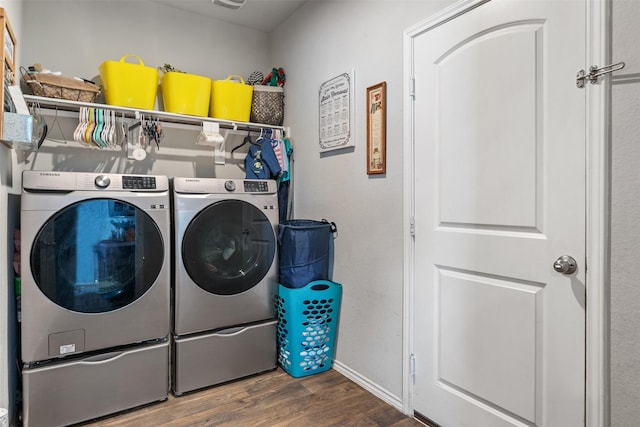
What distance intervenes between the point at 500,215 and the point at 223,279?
5.02 feet

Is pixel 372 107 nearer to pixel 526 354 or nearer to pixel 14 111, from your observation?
pixel 526 354

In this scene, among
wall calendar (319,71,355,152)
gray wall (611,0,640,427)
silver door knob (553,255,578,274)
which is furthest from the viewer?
wall calendar (319,71,355,152)

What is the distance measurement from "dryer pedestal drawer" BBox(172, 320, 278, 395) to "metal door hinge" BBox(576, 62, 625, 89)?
6.55 feet

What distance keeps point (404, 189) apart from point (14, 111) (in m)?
1.79

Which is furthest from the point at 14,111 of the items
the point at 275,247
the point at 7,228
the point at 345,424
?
the point at 345,424

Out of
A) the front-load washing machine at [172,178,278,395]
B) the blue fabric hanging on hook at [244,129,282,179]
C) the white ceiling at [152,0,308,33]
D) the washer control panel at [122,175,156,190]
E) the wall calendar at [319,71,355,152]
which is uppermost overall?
the white ceiling at [152,0,308,33]

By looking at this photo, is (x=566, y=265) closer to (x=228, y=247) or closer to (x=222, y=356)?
(x=228, y=247)

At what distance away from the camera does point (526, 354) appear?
4.68 feet

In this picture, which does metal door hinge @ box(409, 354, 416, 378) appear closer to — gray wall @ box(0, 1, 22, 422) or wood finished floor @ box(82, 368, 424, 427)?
wood finished floor @ box(82, 368, 424, 427)

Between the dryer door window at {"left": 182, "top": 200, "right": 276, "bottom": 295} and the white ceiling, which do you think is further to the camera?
the white ceiling

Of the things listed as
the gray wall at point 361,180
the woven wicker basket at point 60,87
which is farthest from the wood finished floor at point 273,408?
the woven wicker basket at point 60,87

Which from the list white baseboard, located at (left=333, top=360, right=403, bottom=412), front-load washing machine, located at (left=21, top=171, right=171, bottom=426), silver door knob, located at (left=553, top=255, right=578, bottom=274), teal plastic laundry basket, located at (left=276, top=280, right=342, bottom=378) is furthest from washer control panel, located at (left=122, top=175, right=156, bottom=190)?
silver door knob, located at (left=553, top=255, right=578, bottom=274)

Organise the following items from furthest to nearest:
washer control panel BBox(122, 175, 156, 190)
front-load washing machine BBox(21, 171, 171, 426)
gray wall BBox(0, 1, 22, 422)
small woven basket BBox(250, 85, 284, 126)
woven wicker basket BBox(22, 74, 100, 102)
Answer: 1. small woven basket BBox(250, 85, 284, 126)
2. woven wicker basket BBox(22, 74, 100, 102)
3. washer control panel BBox(122, 175, 156, 190)
4. front-load washing machine BBox(21, 171, 171, 426)
5. gray wall BBox(0, 1, 22, 422)

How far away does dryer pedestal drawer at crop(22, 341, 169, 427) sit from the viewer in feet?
5.67
